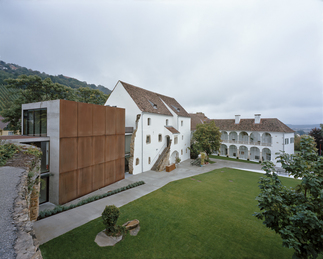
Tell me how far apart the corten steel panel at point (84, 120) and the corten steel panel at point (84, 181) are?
10.7ft

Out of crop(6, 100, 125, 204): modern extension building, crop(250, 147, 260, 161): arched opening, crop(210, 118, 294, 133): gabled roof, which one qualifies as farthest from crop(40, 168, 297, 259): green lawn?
crop(250, 147, 260, 161): arched opening

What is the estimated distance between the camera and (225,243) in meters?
8.49

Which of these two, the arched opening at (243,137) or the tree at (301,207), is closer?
the tree at (301,207)

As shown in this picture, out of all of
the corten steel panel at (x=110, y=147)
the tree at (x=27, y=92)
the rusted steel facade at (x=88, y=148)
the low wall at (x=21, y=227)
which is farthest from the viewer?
the tree at (x=27, y=92)

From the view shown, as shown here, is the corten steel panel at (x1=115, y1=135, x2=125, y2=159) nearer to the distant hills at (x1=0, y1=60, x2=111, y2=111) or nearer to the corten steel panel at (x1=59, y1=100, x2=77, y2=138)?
the corten steel panel at (x1=59, y1=100, x2=77, y2=138)

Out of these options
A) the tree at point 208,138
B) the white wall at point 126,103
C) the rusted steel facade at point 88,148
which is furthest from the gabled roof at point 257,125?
the rusted steel facade at point 88,148

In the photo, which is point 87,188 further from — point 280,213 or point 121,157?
point 280,213

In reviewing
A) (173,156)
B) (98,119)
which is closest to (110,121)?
(98,119)

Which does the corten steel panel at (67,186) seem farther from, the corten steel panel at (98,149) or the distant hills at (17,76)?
the distant hills at (17,76)

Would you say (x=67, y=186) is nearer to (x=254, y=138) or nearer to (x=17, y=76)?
(x=254, y=138)

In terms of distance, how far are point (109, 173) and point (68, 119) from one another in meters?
7.14

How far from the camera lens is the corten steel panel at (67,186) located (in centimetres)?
1220

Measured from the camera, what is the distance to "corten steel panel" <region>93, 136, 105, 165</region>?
14773 mm

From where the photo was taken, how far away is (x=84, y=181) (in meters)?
13.9
